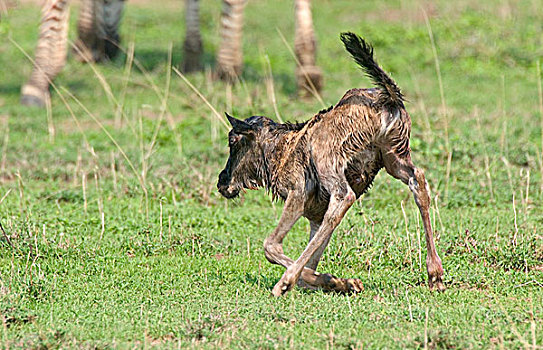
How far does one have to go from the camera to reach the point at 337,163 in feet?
22.0

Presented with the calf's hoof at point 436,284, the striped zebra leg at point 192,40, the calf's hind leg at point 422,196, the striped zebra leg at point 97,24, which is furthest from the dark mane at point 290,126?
the striped zebra leg at point 97,24

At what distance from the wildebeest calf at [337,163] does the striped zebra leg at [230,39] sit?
9880 mm

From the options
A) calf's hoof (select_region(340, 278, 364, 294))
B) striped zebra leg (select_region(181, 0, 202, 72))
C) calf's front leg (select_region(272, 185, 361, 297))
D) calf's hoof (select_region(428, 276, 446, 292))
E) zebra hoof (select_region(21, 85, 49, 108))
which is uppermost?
striped zebra leg (select_region(181, 0, 202, 72))

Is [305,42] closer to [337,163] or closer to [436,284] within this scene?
[337,163]

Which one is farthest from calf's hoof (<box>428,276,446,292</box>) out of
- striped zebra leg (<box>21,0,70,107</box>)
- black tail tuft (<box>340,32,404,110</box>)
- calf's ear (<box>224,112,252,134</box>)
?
striped zebra leg (<box>21,0,70,107</box>)

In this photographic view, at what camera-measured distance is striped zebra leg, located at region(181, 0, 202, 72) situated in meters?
18.0

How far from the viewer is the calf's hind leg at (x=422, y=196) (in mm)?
6811

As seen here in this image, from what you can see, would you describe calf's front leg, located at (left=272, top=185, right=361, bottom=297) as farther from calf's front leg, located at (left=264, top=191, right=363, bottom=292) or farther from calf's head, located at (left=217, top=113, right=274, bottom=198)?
calf's head, located at (left=217, top=113, right=274, bottom=198)

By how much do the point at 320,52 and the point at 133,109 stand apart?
709cm

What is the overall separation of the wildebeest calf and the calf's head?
0.03 m

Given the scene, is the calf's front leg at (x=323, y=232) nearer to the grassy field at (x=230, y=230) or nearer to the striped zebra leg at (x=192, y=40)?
the grassy field at (x=230, y=230)

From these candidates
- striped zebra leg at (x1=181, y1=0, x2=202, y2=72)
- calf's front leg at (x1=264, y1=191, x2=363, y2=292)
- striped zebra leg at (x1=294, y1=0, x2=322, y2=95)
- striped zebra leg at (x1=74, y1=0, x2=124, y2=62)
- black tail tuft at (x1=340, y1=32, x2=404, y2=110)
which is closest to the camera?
black tail tuft at (x1=340, y1=32, x2=404, y2=110)

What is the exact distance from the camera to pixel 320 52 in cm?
2075

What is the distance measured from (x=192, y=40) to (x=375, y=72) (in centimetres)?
1194
